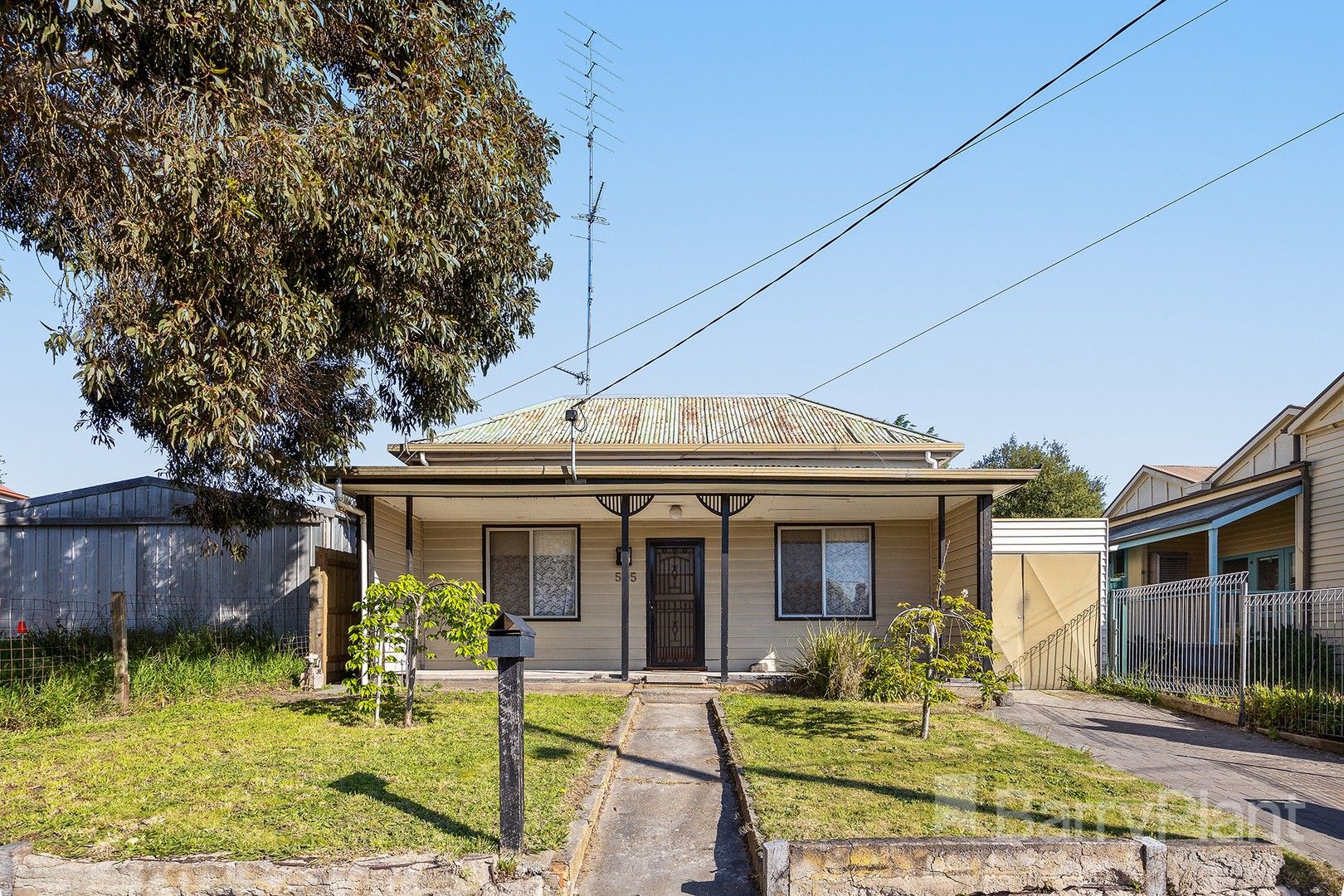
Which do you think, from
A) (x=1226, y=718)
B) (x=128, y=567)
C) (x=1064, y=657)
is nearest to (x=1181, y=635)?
(x=1226, y=718)

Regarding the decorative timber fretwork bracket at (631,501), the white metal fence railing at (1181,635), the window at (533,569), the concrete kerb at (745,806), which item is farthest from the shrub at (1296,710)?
the window at (533,569)

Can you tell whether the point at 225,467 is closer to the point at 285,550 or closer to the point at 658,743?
the point at 285,550

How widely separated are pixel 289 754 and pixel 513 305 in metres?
6.32

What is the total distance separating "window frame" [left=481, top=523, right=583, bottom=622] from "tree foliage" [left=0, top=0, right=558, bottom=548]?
3.87 metres

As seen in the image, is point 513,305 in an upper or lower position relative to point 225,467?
upper

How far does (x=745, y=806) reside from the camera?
23.1ft

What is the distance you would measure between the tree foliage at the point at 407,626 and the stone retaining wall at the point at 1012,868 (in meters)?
4.64

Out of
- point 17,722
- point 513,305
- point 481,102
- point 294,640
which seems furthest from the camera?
point 294,640

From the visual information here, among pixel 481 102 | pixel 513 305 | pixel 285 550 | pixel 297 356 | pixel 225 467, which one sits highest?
pixel 481 102

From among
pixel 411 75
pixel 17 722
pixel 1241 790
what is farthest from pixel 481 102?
pixel 1241 790

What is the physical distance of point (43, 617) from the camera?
47.6 ft

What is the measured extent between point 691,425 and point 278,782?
491 inches

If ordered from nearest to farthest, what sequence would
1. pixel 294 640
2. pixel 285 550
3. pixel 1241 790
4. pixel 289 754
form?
pixel 1241 790, pixel 289 754, pixel 294 640, pixel 285 550

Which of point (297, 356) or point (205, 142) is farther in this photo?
Answer: point (297, 356)
